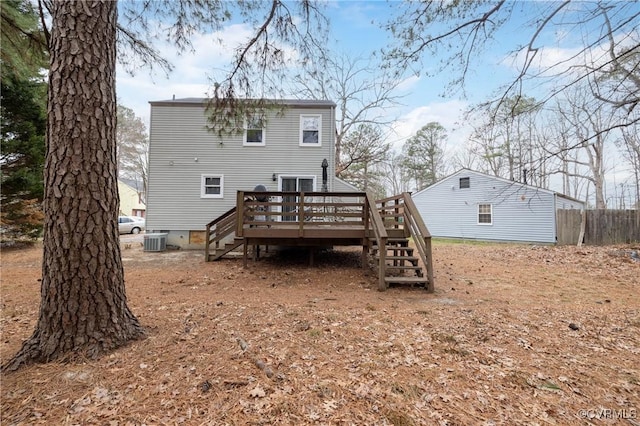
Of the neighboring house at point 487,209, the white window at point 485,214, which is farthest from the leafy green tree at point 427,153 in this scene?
the white window at point 485,214

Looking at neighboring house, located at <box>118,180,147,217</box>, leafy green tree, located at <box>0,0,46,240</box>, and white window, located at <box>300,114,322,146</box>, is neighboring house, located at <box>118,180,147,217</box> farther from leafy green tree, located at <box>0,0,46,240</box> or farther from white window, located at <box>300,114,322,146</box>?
white window, located at <box>300,114,322,146</box>

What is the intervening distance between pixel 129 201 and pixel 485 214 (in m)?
34.0

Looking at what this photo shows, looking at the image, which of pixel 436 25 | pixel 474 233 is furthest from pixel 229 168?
pixel 474 233

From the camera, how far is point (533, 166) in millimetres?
5125

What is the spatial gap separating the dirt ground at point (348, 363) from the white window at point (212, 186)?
20.1ft

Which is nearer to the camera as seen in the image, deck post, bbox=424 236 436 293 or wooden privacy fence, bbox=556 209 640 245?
deck post, bbox=424 236 436 293

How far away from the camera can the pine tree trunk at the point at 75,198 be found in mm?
2347

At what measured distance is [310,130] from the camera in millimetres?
10594

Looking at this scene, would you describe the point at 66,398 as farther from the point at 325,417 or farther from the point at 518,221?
the point at 518,221

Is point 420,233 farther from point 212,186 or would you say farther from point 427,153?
point 427,153

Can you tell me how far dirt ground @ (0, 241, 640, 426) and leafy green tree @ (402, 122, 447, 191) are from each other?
70.3 feet

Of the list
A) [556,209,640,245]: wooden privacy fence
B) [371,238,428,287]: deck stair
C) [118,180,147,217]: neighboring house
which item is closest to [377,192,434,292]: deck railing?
[371,238,428,287]: deck stair

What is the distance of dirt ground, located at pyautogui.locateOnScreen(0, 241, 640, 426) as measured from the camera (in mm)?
1842

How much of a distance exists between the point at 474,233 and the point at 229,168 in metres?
13.7
